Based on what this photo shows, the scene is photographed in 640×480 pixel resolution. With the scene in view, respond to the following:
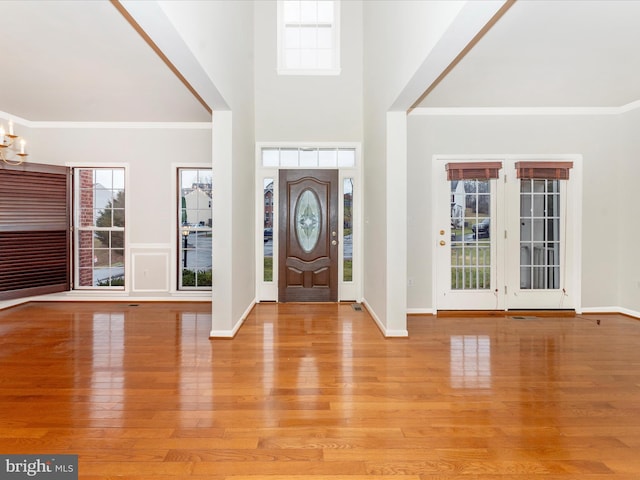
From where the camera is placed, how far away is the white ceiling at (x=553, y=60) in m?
2.92

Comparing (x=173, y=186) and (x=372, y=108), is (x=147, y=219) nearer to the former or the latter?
(x=173, y=186)

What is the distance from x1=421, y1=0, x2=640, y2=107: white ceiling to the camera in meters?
2.92

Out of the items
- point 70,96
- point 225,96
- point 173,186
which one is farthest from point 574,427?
point 70,96

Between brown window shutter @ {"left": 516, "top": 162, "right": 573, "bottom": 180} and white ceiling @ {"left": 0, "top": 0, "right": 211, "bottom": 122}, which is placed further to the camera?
brown window shutter @ {"left": 516, "top": 162, "right": 573, "bottom": 180}

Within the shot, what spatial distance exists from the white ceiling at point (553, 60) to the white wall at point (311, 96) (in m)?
1.36

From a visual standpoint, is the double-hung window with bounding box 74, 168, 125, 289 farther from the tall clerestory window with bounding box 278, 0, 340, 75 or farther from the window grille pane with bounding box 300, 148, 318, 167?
the tall clerestory window with bounding box 278, 0, 340, 75

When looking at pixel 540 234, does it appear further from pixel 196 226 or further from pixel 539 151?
pixel 196 226

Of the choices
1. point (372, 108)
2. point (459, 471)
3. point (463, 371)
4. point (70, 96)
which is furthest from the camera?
point (372, 108)

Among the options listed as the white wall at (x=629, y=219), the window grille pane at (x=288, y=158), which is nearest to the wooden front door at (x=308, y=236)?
the window grille pane at (x=288, y=158)

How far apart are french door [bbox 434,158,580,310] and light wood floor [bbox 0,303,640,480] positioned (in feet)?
2.48

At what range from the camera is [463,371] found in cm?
318

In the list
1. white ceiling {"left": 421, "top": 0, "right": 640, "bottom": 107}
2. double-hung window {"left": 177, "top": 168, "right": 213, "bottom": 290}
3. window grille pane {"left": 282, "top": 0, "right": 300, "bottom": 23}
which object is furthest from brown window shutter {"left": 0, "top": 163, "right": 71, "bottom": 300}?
white ceiling {"left": 421, "top": 0, "right": 640, "bottom": 107}

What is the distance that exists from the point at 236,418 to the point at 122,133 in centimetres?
514

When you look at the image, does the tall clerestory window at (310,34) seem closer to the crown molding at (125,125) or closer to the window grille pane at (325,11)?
the window grille pane at (325,11)
